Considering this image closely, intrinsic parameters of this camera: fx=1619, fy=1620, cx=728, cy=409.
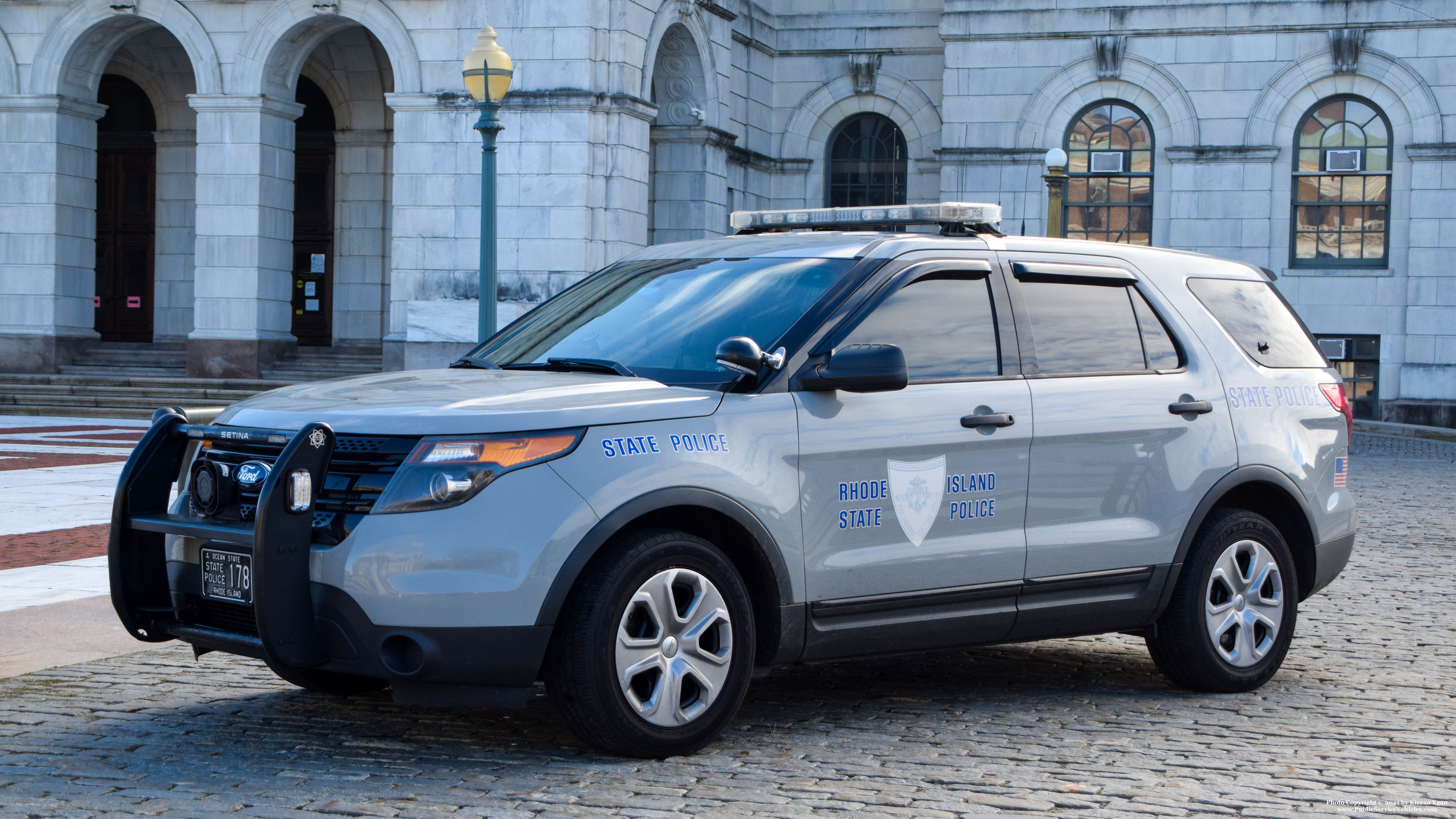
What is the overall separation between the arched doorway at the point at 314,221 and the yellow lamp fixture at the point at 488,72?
16.3 m

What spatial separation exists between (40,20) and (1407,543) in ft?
72.3

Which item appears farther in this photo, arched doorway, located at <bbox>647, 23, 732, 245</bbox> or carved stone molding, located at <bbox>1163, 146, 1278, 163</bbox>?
carved stone molding, located at <bbox>1163, 146, 1278, 163</bbox>

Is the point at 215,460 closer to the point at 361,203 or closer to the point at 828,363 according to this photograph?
the point at 828,363

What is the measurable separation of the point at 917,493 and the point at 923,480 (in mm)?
52

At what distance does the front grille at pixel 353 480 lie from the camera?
4.97 meters

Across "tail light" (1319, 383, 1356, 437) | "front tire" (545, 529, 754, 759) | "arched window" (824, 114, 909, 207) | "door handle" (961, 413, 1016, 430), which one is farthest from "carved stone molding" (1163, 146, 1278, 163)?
"front tire" (545, 529, 754, 759)

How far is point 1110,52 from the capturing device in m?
29.6

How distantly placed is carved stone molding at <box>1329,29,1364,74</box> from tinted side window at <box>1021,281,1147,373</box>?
2441cm

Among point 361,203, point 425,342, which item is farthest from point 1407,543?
point 361,203

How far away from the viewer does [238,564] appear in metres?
5.16

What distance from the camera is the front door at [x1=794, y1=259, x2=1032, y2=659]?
18.4ft

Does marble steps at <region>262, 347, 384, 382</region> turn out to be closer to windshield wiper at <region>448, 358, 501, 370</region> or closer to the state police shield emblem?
windshield wiper at <region>448, 358, 501, 370</region>

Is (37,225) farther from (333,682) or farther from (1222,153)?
(333,682)

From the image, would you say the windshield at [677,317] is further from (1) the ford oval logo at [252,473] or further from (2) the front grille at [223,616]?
(2) the front grille at [223,616]
